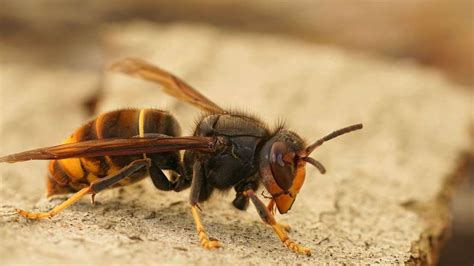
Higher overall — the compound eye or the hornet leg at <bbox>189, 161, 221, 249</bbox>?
the compound eye

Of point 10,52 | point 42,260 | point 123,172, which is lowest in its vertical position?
point 42,260

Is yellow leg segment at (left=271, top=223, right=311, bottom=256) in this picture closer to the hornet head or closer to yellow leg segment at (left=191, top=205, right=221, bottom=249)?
the hornet head

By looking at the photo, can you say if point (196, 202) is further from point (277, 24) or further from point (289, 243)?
point (277, 24)

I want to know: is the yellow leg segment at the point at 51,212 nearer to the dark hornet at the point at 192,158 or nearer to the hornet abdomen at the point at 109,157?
the dark hornet at the point at 192,158

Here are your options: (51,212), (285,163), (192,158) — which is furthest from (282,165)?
(51,212)

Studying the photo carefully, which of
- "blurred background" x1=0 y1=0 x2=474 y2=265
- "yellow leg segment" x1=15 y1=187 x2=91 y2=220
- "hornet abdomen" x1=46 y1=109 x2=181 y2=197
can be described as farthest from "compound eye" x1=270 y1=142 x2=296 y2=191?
"blurred background" x1=0 y1=0 x2=474 y2=265

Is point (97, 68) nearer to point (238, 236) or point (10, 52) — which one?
point (10, 52)

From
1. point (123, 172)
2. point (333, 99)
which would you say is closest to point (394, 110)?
point (333, 99)

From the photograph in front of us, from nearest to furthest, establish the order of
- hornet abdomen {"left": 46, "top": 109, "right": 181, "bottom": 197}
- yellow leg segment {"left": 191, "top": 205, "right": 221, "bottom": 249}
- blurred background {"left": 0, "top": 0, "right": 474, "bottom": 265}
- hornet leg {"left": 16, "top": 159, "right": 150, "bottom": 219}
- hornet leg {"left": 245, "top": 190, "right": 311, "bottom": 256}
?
yellow leg segment {"left": 191, "top": 205, "right": 221, "bottom": 249} → hornet leg {"left": 16, "top": 159, "right": 150, "bottom": 219} → hornet leg {"left": 245, "top": 190, "right": 311, "bottom": 256} → hornet abdomen {"left": 46, "top": 109, "right": 181, "bottom": 197} → blurred background {"left": 0, "top": 0, "right": 474, "bottom": 265}
